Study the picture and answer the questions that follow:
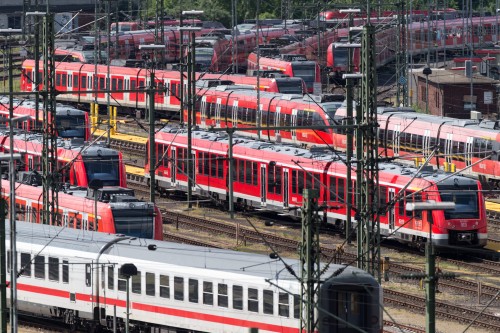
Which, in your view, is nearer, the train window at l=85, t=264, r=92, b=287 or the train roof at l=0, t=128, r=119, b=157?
the train window at l=85, t=264, r=92, b=287

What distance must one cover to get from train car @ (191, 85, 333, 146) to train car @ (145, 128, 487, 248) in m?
5.76

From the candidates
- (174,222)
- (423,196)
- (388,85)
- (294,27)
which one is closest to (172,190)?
(174,222)

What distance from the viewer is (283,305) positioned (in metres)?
34.7

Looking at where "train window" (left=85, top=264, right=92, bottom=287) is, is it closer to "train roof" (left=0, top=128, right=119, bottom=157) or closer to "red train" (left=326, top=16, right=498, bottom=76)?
"train roof" (left=0, top=128, right=119, bottom=157)

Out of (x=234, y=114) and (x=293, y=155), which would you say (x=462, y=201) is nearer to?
(x=293, y=155)

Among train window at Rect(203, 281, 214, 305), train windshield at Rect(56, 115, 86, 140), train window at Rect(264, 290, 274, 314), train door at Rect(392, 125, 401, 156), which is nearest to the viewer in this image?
train window at Rect(264, 290, 274, 314)

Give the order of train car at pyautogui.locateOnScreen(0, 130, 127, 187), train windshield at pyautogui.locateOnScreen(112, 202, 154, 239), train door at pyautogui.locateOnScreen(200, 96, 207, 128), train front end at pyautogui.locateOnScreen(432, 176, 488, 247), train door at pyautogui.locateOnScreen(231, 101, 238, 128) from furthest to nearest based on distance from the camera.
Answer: train door at pyautogui.locateOnScreen(200, 96, 207, 128) → train door at pyautogui.locateOnScreen(231, 101, 238, 128) → train car at pyautogui.locateOnScreen(0, 130, 127, 187) → train front end at pyautogui.locateOnScreen(432, 176, 488, 247) → train windshield at pyautogui.locateOnScreen(112, 202, 154, 239)

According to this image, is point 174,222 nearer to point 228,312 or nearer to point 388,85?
point 228,312

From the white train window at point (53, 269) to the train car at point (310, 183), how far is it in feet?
24.2

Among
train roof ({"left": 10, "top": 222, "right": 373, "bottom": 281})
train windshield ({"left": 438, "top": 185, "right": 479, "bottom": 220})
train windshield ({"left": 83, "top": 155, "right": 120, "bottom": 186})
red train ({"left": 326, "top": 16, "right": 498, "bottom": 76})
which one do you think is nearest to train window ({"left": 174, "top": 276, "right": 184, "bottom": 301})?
train roof ({"left": 10, "top": 222, "right": 373, "bottom": 281})

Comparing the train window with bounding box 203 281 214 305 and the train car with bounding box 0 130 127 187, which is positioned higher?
the train car with bounding box 0 130 127 187

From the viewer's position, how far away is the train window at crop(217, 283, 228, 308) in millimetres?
36125

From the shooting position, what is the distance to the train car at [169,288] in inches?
1323

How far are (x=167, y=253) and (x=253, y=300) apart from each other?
3714 mm
